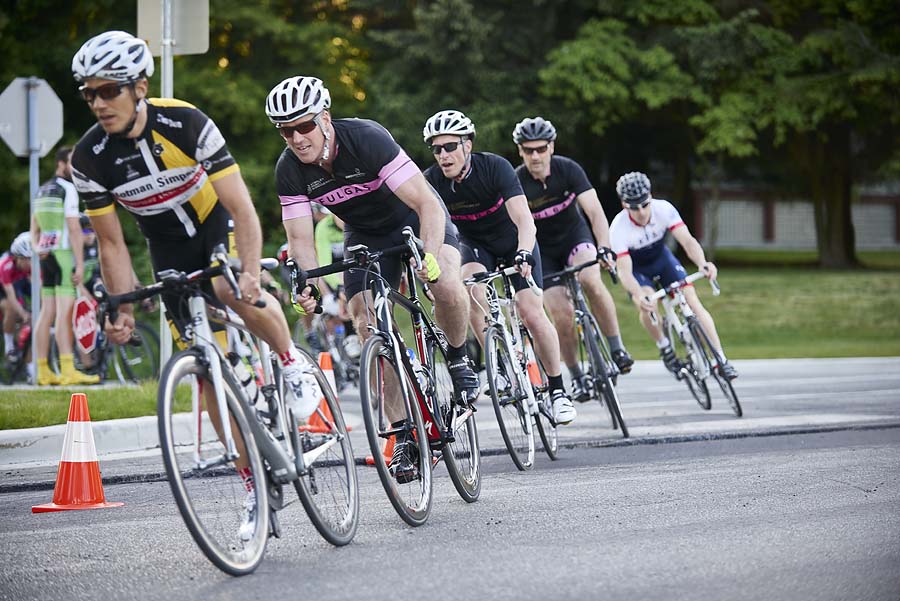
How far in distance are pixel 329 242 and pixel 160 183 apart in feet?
28.8

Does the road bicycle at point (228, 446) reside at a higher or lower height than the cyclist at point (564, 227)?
lower

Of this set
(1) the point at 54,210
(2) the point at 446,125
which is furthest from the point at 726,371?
(1) the point at 54,210

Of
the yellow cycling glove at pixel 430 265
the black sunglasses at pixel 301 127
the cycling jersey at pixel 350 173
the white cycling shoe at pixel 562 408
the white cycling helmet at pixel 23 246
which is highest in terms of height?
the white cycling helmet at pixel 23 246

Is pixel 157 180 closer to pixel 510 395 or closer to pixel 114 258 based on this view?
pixel 114 258

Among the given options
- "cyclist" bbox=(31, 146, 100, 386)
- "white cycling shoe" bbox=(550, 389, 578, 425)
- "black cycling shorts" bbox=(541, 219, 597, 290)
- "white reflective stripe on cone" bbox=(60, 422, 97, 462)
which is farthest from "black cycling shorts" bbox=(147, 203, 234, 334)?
"cyclist" bbox=(31, 146, 100, 386)

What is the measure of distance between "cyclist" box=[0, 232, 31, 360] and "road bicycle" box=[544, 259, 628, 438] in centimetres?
768

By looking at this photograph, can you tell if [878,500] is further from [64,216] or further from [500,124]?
[500,124]

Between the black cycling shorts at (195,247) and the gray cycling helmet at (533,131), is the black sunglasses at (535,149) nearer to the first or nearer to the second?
the gray cycling helmet at (533,131)

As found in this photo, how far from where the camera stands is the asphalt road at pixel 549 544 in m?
4.91

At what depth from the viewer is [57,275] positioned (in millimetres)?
13344

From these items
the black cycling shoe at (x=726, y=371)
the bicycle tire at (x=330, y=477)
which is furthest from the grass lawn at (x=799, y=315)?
the bicycle tire at (x=330, y=477)

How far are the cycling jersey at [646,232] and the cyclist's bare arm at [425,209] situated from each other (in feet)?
18.2

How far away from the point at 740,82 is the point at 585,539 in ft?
101

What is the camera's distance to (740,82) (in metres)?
35.1
